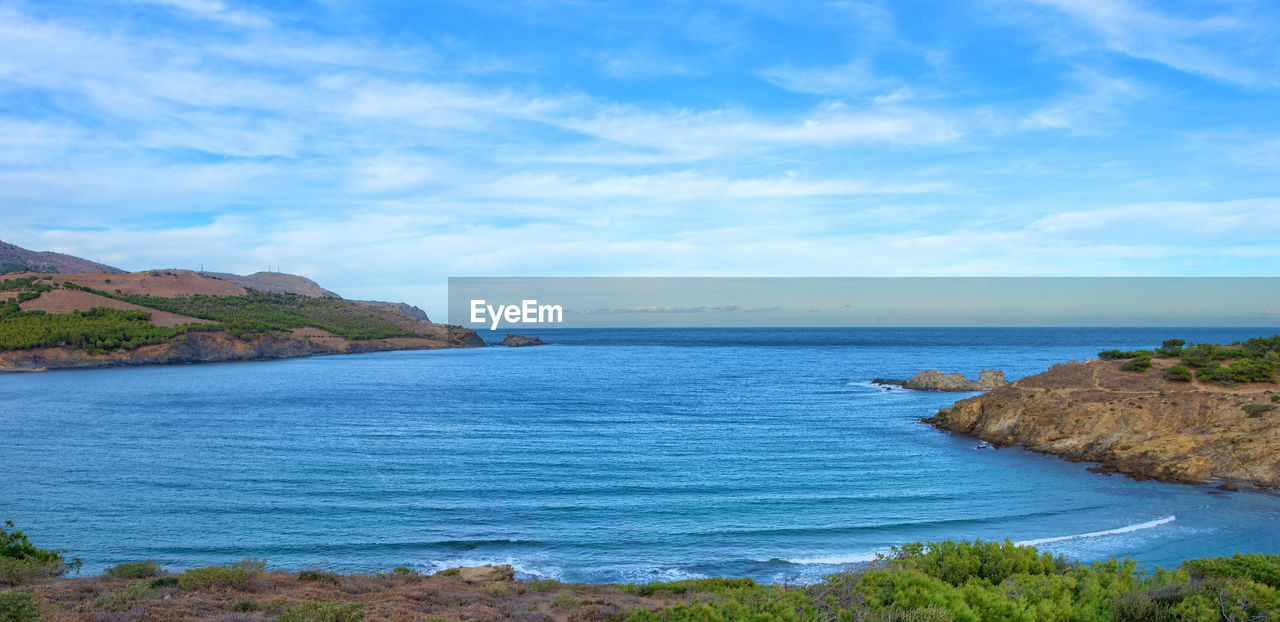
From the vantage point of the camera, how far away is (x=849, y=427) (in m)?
44.0

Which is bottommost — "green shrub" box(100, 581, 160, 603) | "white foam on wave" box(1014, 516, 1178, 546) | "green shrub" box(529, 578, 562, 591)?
"white foam on wave" box(1014, 516, 1178, 546)

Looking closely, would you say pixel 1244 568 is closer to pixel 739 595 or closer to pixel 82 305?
pixel 739 595

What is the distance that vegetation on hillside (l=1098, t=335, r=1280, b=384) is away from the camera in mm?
35969

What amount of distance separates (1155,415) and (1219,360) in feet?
29.6

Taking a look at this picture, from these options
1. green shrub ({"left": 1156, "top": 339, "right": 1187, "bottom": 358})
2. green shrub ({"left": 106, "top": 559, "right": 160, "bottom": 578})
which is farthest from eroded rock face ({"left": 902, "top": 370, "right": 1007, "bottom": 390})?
green shrub ({"left": 106, "top": 559, "right": 160, "bottom": 578})

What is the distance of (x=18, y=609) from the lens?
34.2 feet

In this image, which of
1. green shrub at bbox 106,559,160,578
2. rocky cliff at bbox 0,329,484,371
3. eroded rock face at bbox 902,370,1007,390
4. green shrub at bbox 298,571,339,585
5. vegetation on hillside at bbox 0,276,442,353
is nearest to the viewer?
green shrub at bbox 106,559,160,578

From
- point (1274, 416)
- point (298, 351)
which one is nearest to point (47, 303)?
point (298, 351)

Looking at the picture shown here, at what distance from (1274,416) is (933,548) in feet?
89.2

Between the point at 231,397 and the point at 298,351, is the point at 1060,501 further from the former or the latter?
the point at 298,351

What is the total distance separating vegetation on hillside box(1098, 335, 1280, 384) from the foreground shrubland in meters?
29.9

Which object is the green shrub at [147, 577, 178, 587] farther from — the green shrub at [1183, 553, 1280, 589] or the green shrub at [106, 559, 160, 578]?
the green shrub at [1183, 553, 1280, 589]

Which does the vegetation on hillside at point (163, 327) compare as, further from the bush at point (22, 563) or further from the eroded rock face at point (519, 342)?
the bush at point (22, 563)

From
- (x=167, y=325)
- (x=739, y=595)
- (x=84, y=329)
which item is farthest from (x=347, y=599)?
(x=167, y=325)
